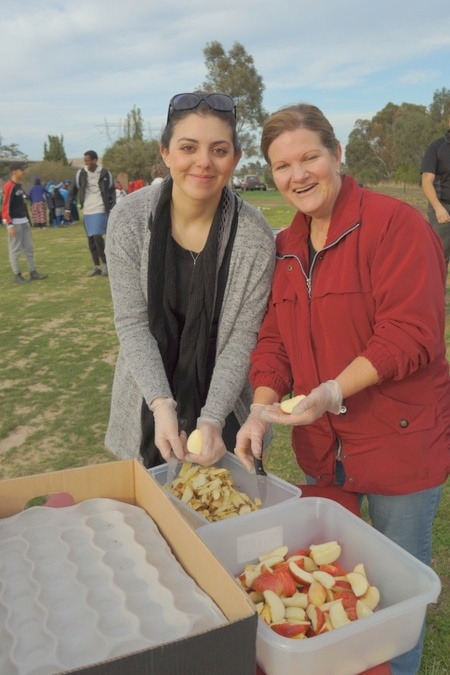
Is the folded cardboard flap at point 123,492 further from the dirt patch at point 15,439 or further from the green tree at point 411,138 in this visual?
the green tree at point 411,138

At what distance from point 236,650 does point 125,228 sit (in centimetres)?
147

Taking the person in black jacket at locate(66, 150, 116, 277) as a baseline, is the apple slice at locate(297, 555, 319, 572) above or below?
below

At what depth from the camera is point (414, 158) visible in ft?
126

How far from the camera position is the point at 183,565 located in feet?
4.00

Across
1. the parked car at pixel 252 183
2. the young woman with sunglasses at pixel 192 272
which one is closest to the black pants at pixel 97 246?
the young woman with sunglasses at pixel 192 272

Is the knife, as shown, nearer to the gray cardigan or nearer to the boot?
the gray cardigan

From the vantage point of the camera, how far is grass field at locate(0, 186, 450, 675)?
339 cm

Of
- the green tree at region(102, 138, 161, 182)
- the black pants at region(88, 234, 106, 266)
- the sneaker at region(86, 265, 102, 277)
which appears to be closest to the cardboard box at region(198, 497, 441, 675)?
the black pants at region(88, 234, 106, 266)

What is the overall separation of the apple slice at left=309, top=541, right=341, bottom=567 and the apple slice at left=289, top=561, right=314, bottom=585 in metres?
0.05

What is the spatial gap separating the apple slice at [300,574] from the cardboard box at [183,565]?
10.4 inches

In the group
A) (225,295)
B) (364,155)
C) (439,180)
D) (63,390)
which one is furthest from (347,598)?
(364,155)

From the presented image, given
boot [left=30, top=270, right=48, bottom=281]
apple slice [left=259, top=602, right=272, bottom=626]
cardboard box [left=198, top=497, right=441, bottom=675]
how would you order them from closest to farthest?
cardboard box [left=198, top=497, right=441, bottom=675]
apple slice [left=259, top=602, right=272, bottom=626]
boot [left=30, top=270, right=48, bottom=281]

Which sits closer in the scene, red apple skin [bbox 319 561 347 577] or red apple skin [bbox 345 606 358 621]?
red apple skin [bbox 345 606 358 621]

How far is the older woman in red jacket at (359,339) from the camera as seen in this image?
157cm
